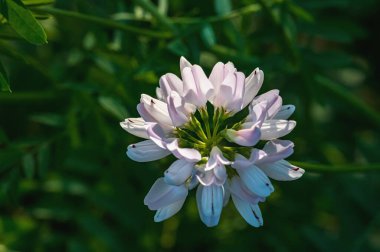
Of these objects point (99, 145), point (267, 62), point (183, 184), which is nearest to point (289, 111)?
point (183, 184)

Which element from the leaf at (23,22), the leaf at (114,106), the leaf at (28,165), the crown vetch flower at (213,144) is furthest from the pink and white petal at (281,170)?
the leaf at (28,165)

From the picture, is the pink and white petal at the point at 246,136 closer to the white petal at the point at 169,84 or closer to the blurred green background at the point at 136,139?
the white petal at the point at 169,84

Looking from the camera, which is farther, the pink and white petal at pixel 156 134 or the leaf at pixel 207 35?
the leaf at pixel 207 35

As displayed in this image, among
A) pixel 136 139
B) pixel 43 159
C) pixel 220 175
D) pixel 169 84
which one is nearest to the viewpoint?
pixel 220 175

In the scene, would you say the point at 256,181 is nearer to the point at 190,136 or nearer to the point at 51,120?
the point at 190,136

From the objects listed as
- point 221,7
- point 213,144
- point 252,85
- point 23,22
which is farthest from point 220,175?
point 221,7

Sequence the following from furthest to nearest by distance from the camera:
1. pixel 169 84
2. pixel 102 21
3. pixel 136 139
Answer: pixel 136 139
pixel 102 21
pixel 169 84

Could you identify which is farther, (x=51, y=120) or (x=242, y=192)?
(x=51, y=120)
